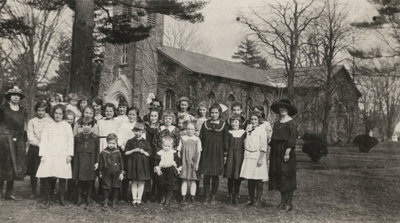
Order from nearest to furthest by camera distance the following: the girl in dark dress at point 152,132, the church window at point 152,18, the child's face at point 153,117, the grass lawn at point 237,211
Answer: 1. the grass lawn at point 237,211
2. the girl in dark dress at point 152,132
3. the child's face at point 153,117
4. the church window at point 152,18

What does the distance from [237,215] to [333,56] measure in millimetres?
23973

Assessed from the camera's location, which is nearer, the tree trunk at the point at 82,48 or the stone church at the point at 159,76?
the tree trunk at the point at 82,48

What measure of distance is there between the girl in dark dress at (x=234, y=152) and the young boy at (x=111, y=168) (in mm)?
1884

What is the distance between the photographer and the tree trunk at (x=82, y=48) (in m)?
11.6

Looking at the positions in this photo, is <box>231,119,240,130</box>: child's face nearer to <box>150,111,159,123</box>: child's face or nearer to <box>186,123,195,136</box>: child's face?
<box>186,123,195,136</box>: child's face

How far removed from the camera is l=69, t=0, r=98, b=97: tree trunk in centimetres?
1165

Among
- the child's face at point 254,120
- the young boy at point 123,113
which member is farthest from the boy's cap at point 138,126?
the child's face at point 254,120

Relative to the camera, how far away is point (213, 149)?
8.11 m

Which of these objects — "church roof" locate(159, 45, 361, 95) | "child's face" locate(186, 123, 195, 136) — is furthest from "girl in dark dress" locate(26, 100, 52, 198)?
"church roof" locate(159, 45, 361, 95)

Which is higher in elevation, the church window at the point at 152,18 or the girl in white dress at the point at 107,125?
the church window at the point at 152,18

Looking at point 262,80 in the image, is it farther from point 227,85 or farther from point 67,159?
point 67,159

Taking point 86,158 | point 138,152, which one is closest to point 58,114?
point 86,158

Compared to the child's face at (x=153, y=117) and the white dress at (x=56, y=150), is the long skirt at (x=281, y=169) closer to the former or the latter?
the child's face at (x=153, y=117)

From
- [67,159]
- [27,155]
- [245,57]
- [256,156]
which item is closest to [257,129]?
[256,156]
